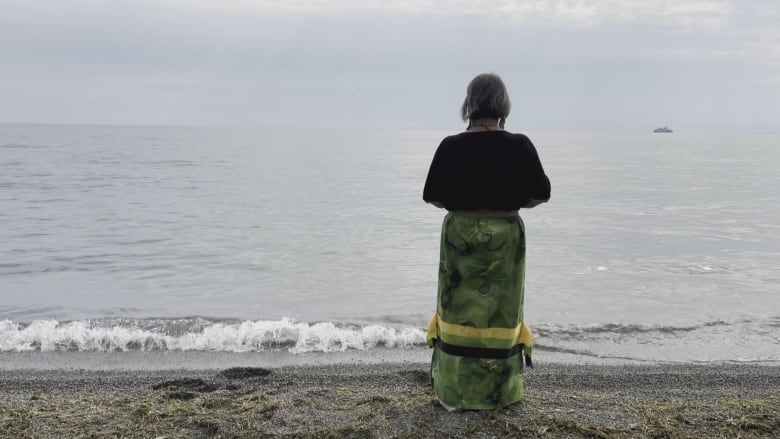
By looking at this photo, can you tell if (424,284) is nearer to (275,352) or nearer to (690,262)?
(275,352)

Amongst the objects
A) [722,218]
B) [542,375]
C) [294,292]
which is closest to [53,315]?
[294,292]

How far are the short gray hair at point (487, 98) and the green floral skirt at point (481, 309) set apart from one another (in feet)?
2.13

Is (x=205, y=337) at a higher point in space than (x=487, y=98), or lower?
lower

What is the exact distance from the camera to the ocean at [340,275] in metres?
8.72

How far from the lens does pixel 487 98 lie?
13.3 feet

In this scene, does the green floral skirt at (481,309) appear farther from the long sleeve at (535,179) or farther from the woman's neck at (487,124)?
the woman's neck at (487,124)

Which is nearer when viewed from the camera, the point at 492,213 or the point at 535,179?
the point at 535,179

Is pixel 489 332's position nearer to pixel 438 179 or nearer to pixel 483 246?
pixel 483 246

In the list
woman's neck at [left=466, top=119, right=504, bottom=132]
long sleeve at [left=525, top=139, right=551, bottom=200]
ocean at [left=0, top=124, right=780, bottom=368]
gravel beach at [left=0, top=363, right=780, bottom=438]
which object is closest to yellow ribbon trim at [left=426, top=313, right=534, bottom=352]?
gravel beach at [left=0, top=363, right=780, bottom=438]

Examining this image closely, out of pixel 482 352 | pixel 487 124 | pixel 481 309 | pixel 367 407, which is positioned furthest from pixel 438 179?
pixel 367 407

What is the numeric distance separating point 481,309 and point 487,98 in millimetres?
1318

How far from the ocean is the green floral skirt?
3.98 m

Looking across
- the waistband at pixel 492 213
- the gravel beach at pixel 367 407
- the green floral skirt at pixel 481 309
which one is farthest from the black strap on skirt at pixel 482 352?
the waistband at pixel 492 213

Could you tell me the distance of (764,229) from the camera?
2008cm
